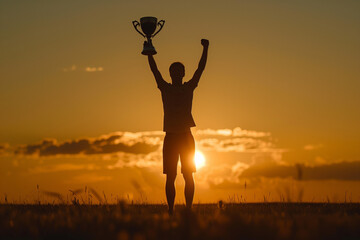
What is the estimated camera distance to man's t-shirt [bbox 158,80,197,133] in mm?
9281

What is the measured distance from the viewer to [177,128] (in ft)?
30.4

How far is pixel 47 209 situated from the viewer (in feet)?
34.4

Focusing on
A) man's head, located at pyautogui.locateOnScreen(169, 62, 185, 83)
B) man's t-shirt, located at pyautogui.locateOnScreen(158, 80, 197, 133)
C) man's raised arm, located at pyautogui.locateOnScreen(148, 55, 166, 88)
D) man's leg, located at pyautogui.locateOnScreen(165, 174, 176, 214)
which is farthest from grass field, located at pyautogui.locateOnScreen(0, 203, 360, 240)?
man's head, located at pyautogui.locateOnScreen(169, 62, 185, 83)

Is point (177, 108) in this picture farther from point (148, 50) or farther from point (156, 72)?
point (148, 50)

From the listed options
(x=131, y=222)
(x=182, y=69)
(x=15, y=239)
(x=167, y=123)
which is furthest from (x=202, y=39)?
(x=15, y=239)

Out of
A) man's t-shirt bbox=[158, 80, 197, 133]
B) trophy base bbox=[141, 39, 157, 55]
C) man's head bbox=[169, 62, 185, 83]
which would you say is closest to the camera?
man's t-shirt bbox=[158, 80, 197, 133]

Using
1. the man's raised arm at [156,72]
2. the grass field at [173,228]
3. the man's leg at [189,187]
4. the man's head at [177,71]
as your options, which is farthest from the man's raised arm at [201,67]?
the grass field at [173,228]

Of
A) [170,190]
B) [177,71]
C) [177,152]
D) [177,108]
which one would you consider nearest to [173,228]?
[170,190]

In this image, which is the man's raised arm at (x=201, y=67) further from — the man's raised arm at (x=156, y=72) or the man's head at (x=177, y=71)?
the man's raised arm at (x=156, y=72)

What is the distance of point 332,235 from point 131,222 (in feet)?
7.75

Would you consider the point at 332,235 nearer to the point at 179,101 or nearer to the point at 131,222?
the point at 131,222

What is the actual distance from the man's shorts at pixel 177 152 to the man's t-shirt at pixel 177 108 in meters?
0.13

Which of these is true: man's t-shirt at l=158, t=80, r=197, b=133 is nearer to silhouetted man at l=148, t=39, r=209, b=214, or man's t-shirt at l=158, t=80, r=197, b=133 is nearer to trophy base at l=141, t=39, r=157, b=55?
silhouetted man at l=148, t=39, r=209, b=214

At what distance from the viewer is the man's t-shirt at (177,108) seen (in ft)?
30.5
